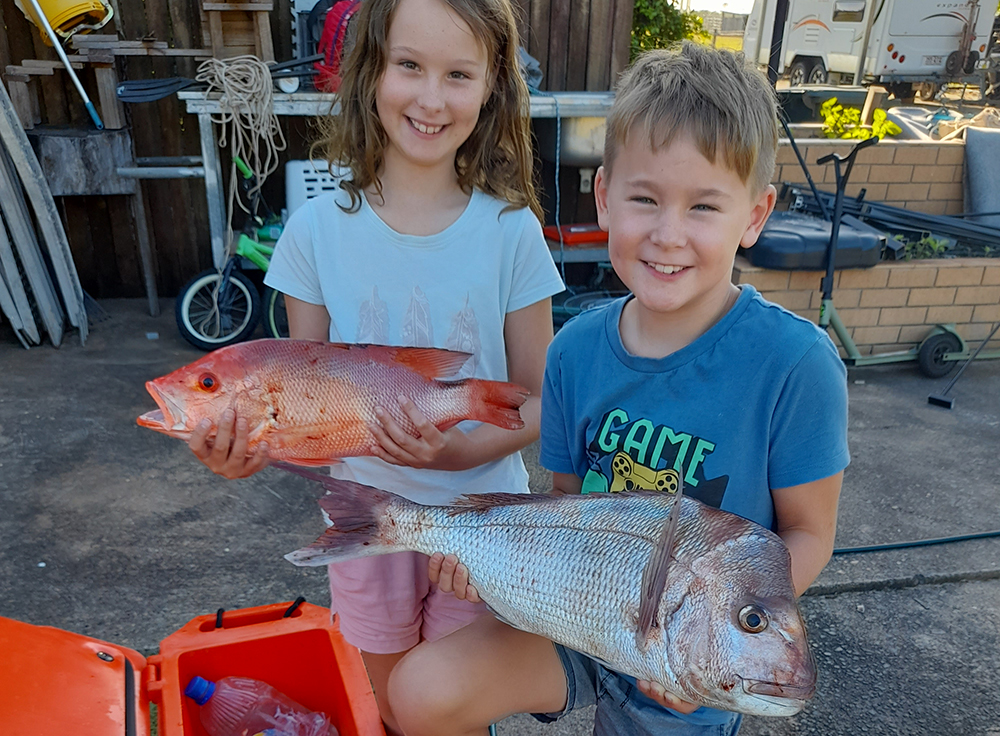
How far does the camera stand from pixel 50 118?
5539 millimetres

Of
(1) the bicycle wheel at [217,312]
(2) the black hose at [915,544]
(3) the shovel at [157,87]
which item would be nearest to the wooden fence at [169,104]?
(3) the shovel at [157,87]

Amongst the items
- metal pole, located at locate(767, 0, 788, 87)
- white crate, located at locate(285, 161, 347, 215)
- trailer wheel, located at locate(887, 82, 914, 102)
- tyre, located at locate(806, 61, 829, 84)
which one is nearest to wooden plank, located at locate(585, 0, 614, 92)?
metal pole, located at locate(767, 0, 788, 87)

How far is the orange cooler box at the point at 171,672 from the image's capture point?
1.55m

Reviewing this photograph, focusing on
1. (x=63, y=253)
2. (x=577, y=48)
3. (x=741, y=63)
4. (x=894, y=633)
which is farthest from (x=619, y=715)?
(x=577, y=48)

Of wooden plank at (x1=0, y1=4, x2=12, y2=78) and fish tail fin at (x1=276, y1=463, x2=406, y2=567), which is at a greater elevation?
wooden plank at (x1=0, y1=4, x2=12, y2=78)

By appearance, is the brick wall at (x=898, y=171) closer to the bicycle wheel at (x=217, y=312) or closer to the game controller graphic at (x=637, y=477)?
the bicycle wheel at (x=217, y=312)

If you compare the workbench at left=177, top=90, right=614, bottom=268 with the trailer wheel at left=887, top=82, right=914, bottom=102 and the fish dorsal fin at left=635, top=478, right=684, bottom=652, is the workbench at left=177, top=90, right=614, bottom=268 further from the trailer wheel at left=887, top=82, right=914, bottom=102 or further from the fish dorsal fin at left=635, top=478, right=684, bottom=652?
the trailer wheel at left=887, top=82, right=914, bottom=102

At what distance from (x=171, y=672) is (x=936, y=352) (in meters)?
5.25

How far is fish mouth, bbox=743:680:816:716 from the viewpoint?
1.05 m

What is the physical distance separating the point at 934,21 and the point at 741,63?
19912 mm

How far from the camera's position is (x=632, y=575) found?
1229 millimetres

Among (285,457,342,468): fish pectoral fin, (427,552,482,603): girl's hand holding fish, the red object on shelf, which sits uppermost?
(285,457,342,468): fish pectoral fin

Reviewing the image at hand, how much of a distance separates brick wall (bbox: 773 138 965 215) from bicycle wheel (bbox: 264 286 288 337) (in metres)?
3.96

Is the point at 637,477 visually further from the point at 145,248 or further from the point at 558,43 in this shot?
the point at 558,43
